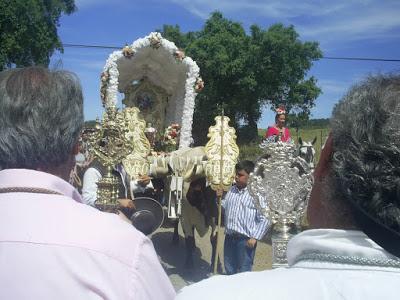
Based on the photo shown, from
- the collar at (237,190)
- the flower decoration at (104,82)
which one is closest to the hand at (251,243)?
the collar at (237,190)

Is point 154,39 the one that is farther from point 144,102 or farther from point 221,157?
point 221,157

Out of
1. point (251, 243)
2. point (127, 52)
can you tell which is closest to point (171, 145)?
point (127, 52)

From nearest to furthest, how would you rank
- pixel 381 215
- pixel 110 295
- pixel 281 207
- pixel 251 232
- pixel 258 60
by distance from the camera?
pixel 381 215
pixel 110 295
pixel 281 207
pixel 251 232
pixel 258 60

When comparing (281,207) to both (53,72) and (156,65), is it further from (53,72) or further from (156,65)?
(156,65)

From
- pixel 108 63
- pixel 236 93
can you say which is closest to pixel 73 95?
pixel 108 63

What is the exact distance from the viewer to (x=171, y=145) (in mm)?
10031

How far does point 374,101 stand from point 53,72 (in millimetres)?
935

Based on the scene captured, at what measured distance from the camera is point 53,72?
5.02 ft

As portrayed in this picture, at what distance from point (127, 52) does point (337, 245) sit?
9448mm

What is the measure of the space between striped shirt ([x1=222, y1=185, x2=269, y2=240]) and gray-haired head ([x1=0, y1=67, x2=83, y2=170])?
3.91m

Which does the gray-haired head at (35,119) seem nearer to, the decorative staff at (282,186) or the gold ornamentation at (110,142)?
the decorative staff at (282,186)

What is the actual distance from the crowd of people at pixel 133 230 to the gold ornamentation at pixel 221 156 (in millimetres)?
4475

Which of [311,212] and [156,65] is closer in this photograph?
[311,212]

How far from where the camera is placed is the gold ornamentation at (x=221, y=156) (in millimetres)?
5963
